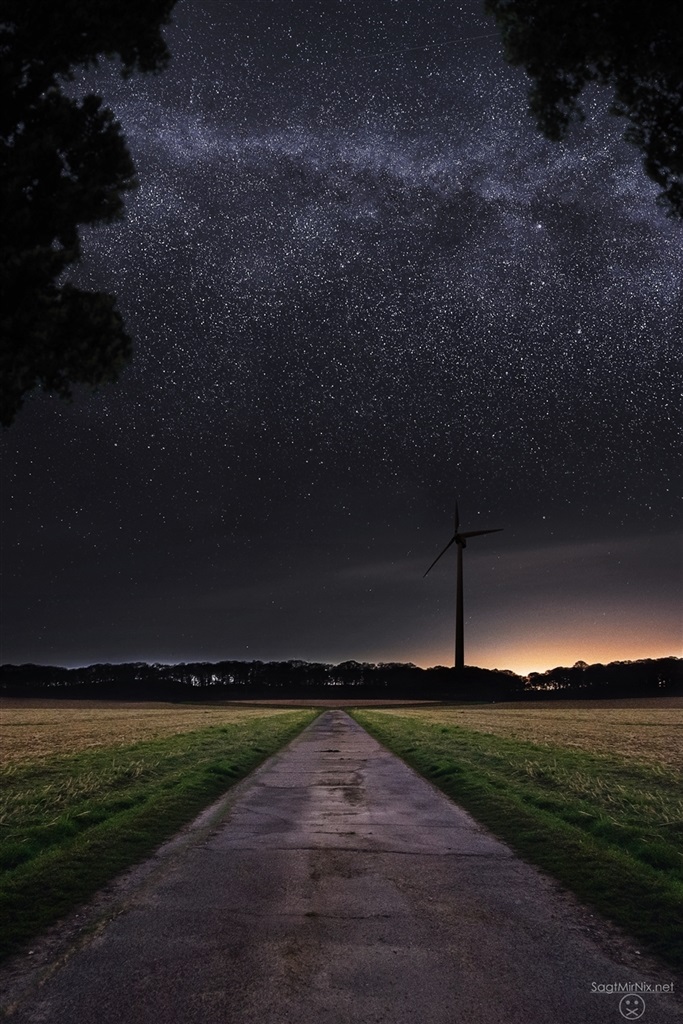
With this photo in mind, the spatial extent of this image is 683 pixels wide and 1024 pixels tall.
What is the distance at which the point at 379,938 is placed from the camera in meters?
6.14

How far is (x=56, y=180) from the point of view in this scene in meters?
12.9

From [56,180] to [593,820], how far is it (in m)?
13.9

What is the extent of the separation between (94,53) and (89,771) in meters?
16.3

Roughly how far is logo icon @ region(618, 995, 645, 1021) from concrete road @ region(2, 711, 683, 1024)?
13 millimetres

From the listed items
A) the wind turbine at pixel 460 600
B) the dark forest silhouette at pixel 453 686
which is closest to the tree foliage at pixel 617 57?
the wind turbine at pixel 460 600

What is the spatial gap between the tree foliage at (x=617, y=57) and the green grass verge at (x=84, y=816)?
11940 mm

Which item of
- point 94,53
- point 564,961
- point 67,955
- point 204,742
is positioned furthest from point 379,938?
point 204,742

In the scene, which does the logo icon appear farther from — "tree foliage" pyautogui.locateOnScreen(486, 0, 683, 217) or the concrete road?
"tree foliage" pyautogui.locateOnScreen(486, 0, 683, 217)

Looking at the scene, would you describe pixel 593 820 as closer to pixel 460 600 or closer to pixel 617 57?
pixel 617 57

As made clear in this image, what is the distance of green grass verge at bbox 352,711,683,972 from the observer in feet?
23.9

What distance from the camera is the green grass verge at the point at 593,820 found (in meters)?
7.28

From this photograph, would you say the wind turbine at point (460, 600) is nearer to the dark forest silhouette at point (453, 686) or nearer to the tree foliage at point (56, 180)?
the tree foliage at point (56, 180)

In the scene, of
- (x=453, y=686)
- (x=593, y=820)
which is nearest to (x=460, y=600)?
(x=593, y=820)

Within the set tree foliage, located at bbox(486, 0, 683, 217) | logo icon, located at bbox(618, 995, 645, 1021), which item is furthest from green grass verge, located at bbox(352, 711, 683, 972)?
tree foliage, located at bbox(486, 0, 683, 217)
